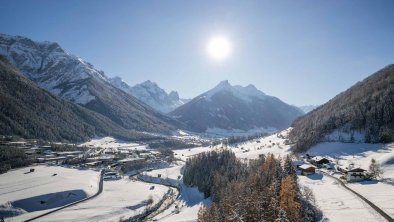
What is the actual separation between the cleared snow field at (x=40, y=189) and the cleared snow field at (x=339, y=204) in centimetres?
8680

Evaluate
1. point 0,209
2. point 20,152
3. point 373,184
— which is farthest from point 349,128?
point 20,152

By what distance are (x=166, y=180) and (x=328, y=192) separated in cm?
11041

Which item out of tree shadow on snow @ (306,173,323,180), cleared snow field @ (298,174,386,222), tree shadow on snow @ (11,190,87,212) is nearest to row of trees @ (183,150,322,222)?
cleared snow field @ (298,174,386,222)

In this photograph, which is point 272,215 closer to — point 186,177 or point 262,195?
point 262,195

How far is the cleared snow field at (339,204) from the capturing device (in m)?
58.0

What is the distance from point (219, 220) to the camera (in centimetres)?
7400

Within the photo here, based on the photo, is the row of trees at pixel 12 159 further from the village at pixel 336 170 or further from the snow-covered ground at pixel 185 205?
the village at pixel 336 170

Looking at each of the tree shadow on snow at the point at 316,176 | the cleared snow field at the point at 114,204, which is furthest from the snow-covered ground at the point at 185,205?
the tree shadow on snow at the point at 316,176

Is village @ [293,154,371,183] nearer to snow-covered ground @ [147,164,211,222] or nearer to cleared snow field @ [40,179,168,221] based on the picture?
snow-covered ground @ [147,164,211,222]

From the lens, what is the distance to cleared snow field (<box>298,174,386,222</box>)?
58.0 metres

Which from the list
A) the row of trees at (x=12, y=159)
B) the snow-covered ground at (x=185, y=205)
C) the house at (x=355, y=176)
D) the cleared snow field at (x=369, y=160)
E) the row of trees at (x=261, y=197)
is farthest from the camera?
the row of trees at (x=12, y=159)

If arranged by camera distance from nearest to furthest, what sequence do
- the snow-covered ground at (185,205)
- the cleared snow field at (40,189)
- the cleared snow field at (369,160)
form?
1. the cleared snow field at (369,160)
2. the snow-covered ground at (185,205)
3. the cleared snow field at (40,189)

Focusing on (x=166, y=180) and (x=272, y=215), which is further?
(x=166, y=180)

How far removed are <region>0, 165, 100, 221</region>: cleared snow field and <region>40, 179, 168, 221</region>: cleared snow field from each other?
7.18 m
